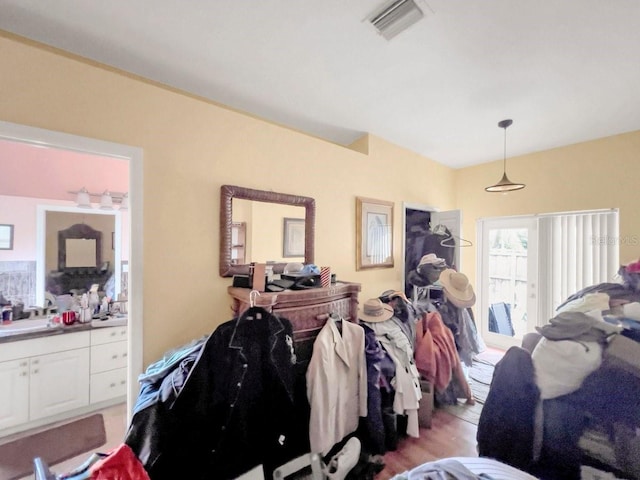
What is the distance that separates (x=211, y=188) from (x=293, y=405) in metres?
1.48

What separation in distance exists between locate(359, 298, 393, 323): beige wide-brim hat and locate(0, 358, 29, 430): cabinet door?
2.62 meters

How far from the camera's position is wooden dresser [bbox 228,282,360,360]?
1.68 m

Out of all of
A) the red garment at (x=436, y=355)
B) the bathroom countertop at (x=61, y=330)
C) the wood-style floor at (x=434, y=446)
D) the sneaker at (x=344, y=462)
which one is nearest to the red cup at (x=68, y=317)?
the bathroom countertop at (x=61, y=330)

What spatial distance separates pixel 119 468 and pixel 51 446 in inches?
57.1

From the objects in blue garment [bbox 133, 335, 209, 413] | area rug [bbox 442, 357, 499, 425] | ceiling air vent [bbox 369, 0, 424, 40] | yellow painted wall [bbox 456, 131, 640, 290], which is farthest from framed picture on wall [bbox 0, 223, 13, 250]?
yellow painted wall [bbox 456, 131, 640, 290]

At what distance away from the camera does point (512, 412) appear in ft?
3.96

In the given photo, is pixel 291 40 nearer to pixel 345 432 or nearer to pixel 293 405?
pixel 293 405

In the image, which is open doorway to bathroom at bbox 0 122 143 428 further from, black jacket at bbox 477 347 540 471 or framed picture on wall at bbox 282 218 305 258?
black jacket at bbox 477 347 540 471

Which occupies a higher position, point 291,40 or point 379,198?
point 291,40

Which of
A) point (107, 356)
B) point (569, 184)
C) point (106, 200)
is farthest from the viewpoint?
point (569, 184)

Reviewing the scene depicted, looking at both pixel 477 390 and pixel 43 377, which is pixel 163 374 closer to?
pixel 43 377

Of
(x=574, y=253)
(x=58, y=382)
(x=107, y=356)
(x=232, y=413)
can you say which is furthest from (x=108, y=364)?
(x=574, y=253)

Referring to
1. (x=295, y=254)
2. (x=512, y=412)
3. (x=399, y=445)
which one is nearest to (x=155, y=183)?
(x=295, y=254)

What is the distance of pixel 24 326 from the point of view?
7.34 feet
